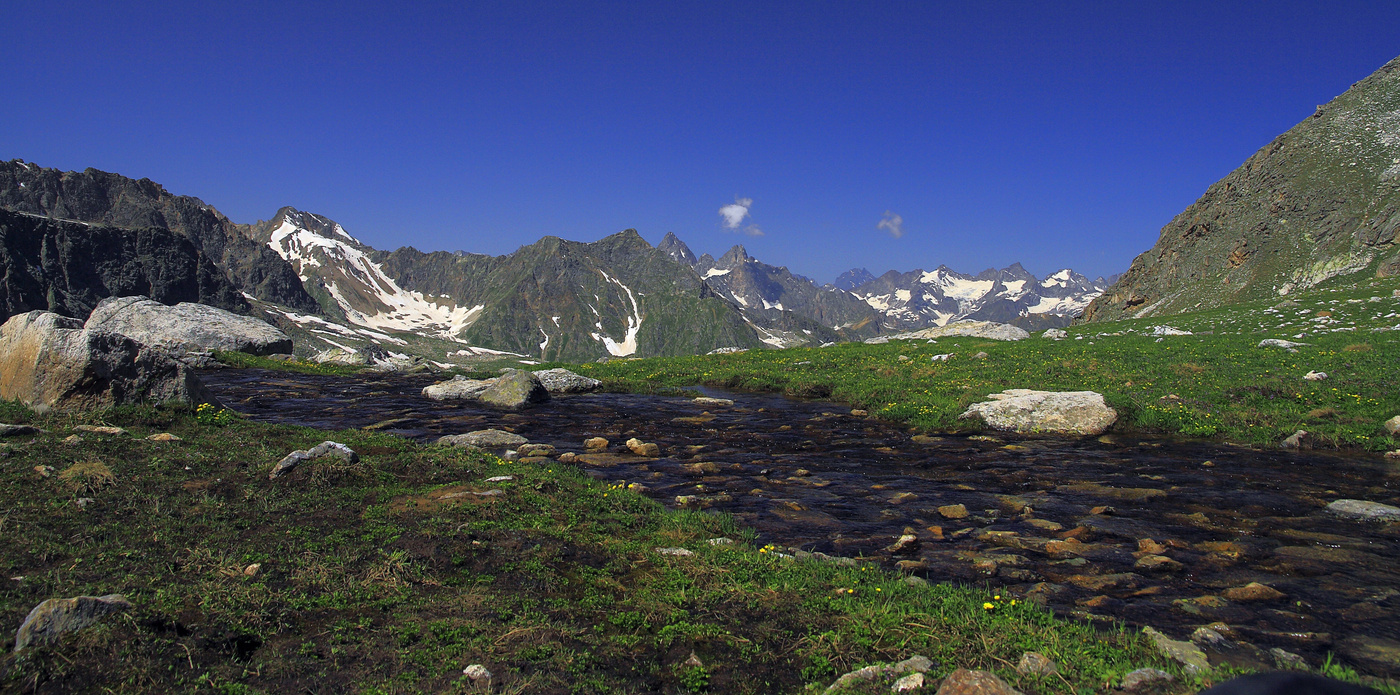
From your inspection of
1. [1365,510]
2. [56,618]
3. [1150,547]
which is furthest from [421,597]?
[1365,510]

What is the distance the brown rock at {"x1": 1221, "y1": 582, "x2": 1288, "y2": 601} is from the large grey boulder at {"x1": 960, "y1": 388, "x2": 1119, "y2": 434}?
11.1 meters

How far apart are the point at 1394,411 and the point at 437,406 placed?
32.0 meters

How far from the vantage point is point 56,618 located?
5.33 m

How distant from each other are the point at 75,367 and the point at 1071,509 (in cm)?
2290

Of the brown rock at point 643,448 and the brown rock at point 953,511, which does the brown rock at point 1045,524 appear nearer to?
the brown rock at point 953,511

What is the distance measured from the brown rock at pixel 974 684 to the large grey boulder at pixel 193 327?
5523cm

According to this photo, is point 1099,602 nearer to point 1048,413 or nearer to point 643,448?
point 643,448

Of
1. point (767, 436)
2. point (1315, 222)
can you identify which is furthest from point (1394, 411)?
point (1315, 222)

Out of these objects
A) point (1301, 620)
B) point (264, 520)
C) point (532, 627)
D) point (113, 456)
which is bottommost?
point (1301, 620)

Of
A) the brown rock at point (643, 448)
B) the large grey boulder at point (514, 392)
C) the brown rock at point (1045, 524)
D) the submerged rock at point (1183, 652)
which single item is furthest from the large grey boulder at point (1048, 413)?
the large grey boulder at point (514, 392)

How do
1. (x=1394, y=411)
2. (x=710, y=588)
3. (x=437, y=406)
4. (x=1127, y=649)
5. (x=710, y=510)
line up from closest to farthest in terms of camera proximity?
(x=1127, y=649)
(x=710, y=588)
(x=710, y=510)
(x=1394, y=411)
(x=437, y=406)

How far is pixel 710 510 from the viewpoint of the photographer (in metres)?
12.4

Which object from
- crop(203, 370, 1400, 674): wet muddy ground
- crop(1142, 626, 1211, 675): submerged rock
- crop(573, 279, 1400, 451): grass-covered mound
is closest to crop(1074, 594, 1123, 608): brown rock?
crop(203, 370, 1400, 674): wet muddy ground

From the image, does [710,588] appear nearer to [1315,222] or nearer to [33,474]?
[33,474]
